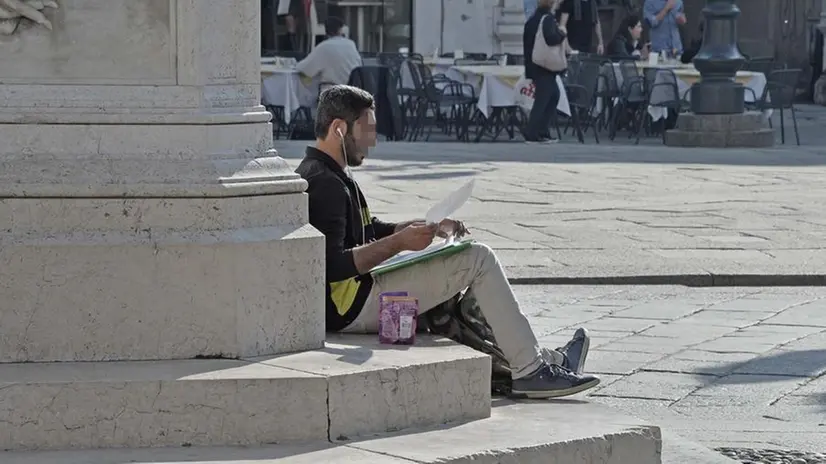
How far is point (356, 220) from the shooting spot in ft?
18.8

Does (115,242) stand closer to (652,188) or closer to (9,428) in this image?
(9,428)

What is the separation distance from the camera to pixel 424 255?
18.4 feet

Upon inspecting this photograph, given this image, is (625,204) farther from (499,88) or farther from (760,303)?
(499,88)

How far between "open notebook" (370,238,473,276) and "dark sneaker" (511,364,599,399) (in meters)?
0.45

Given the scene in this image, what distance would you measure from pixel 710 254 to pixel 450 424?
15.8ft

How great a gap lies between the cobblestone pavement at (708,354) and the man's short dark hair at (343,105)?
1437 mm

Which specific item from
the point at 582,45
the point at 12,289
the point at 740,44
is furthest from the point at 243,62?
the point at 740,44

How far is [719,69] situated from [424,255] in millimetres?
11886

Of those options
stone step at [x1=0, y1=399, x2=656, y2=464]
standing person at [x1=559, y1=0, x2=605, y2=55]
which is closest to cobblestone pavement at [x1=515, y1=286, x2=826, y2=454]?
stone step at [x1=0, y1=399, x2=656, y2=464]

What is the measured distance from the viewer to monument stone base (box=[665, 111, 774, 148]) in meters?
17.0

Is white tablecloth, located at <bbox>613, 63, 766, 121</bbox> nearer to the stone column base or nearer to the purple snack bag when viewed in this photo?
the purple snack bag

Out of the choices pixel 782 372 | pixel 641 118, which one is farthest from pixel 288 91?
pixel 782 372

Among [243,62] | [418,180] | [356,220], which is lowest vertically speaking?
[418,180]

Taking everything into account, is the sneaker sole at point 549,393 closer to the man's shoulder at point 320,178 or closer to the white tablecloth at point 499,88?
the man's shoulder at point 320,178
